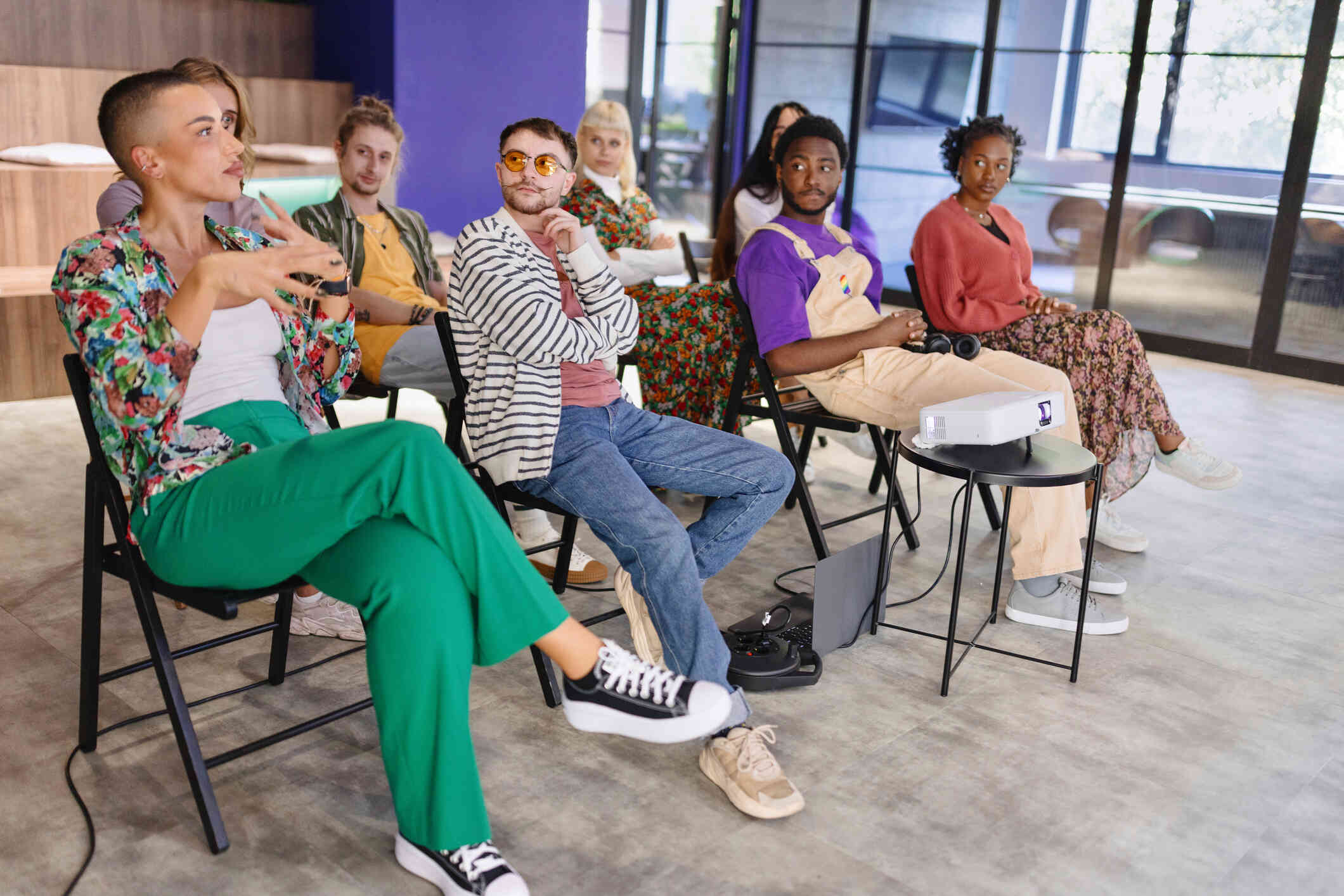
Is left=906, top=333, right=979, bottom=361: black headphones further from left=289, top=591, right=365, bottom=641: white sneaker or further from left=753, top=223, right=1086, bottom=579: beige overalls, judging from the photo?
left=289, top=591, right=365, bottom=641: white sneaker

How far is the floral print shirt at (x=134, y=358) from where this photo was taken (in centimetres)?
188

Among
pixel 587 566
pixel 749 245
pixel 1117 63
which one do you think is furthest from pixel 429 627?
pixel 1117 63

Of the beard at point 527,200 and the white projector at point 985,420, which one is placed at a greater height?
the beard at point 527,200

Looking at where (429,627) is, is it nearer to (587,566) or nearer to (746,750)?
(746,750)

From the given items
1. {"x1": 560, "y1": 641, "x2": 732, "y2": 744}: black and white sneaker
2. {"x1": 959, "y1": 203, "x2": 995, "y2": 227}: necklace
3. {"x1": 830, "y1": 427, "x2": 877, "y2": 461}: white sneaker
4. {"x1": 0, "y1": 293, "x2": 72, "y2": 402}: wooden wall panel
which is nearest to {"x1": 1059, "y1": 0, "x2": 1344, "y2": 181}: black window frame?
{"x1": 959, "y1": 203, "x2": 995, "y2": 227}: necklace

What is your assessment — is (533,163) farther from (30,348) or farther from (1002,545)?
(30,348)

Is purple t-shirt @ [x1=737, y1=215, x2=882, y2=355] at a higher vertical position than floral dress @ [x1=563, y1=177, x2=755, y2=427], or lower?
higher

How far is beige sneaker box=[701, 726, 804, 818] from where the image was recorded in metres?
2.14

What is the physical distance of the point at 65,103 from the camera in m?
5.65

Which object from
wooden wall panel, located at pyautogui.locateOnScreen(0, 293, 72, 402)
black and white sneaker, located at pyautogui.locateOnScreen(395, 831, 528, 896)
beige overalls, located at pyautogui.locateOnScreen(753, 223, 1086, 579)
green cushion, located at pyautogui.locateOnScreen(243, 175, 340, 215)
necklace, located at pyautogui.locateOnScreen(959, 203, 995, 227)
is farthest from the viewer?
green cushion, located at pyautogui.locateOnScreen(243, 175, 340, 215)

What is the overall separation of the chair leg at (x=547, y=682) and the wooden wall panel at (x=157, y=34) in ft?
16.3

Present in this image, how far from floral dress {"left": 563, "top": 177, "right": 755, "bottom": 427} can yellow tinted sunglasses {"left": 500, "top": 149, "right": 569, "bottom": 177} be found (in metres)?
1.03

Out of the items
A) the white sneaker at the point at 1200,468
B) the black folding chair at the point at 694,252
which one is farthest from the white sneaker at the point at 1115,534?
the black folding chair at the point at 694,252

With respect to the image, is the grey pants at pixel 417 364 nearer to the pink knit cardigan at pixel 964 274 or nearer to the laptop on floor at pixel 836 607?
the laptop on floor at pixel 836 607
